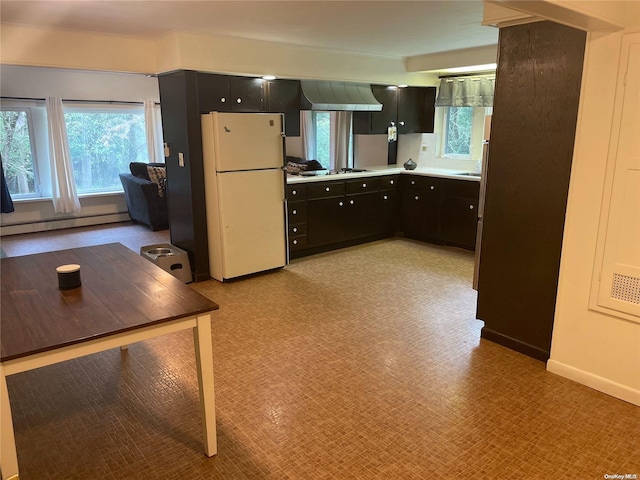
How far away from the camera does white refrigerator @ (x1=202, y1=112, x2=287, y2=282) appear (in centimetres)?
439

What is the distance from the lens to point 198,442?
230 cm

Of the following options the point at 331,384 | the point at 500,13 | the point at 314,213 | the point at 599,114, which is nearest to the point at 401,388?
the point at 331,384

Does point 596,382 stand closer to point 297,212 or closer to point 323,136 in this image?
point 297,212

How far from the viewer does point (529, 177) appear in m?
2.94

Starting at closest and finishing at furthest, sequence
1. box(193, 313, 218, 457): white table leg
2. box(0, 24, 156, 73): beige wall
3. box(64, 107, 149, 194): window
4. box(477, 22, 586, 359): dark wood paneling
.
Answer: box(193, 313, 218, 457): white table leg, box(477, 22, 586, 359): dark wood paneling, box(0, 24, 156, 73): beige wall, box(64, 107, 149, 194): window

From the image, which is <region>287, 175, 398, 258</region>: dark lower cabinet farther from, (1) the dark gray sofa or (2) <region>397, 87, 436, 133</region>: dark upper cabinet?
(1) the dark gray sofa

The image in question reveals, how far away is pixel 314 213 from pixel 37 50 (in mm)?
2964

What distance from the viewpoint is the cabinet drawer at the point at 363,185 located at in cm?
565

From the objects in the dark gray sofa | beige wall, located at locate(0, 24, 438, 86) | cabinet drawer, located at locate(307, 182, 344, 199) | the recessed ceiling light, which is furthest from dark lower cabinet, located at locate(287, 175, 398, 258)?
the dark gray sofa

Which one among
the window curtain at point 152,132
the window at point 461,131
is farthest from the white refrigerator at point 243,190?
the window curtain at point 152,132

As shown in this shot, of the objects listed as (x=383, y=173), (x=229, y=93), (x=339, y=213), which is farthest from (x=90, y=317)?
(x=383, y=173)

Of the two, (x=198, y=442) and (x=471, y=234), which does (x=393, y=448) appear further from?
(x=471, y=234)

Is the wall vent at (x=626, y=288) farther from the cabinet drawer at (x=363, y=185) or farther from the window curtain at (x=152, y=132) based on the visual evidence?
the window curtain at (x=152, y=132)

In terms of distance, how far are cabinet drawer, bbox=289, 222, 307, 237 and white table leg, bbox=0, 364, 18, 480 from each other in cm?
369
